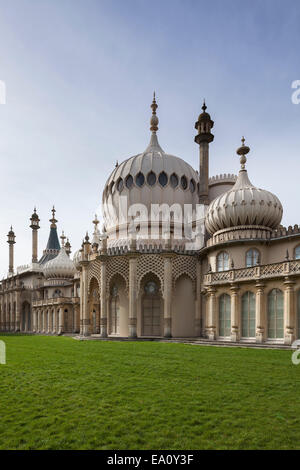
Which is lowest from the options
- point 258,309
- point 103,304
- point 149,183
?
point 103,304

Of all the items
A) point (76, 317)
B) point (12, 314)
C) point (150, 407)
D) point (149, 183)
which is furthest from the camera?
point (12, 314)

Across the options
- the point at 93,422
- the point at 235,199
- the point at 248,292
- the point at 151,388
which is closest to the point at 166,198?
the point at 235,199

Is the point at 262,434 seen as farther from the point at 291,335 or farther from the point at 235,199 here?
the point at 235,199

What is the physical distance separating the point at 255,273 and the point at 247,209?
5208mm

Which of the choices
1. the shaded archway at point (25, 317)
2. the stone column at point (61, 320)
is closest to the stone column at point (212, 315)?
the stone column at point (61, 320)

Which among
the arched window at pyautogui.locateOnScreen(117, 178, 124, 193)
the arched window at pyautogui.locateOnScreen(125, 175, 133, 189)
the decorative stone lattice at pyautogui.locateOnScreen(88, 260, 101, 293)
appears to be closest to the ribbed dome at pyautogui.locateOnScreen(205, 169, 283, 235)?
the decorative stone lattice at pyautogui.locateOnScreen(88, 260, 101, 293)

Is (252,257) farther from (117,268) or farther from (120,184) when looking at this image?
(120,184)

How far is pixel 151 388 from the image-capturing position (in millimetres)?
9102

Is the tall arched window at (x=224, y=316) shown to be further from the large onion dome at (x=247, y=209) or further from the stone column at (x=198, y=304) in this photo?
the stone column at (x=198, y=304)

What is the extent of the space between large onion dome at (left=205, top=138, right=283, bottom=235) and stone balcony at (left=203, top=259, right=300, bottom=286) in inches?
146

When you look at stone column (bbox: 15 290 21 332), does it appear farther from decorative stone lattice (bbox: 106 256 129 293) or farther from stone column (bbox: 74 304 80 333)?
decorative stone lattice (bbox: 106 256 129 293)

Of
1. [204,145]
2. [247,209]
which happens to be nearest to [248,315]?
[247,209]

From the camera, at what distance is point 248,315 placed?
23.0 meters

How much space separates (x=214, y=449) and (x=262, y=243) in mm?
21262
